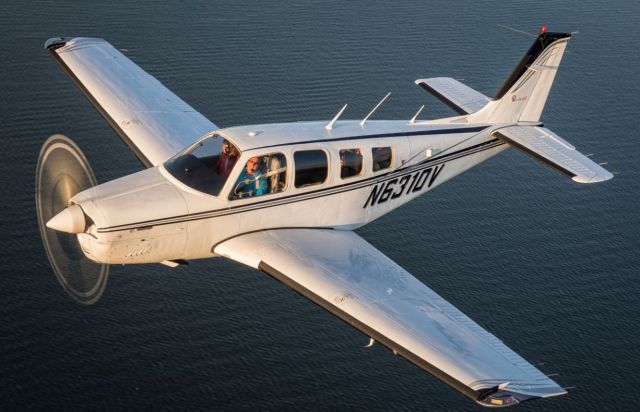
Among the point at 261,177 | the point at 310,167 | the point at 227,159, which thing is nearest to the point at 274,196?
the point at 261,177

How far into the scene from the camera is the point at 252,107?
39.3 meters

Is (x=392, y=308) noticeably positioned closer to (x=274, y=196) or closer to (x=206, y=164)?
(x=274, y=196)

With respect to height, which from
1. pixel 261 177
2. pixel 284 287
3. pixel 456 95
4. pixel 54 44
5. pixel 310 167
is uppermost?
pixel 456 95

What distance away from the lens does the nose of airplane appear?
695 inches

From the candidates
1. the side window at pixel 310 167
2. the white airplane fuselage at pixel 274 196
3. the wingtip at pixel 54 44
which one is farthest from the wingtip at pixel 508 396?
the wingtip at pixel 54 44

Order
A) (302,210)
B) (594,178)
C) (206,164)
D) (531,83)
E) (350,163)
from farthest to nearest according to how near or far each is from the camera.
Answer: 1. (531,83)
2. (594,178)
3. (350,163)
4. (302,210)
5. (206,164)

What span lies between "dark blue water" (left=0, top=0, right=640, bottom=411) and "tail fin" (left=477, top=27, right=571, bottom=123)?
24.6 ft

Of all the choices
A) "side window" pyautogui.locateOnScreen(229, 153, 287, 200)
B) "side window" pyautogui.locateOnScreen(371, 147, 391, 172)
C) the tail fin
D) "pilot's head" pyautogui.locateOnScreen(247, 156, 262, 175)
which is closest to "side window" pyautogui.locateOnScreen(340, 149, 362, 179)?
"side window" pyautogui.locateOnScreen(371, 147, 391, 172)

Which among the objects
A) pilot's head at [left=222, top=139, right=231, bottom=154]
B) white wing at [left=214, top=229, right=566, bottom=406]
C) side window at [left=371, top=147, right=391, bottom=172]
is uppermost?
side window at [left=371, top=147, right=391, bottom=172]

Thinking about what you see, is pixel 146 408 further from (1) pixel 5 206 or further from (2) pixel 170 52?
(2) pixel 170 52

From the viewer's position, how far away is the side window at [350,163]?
20422 mm

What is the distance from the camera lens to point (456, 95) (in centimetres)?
2536

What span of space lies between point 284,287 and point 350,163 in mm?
9492

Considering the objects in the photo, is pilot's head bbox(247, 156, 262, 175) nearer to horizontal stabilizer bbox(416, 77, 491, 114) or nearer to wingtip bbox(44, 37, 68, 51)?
horizontal stabilizer bbox(416, 77, 491, 114)
